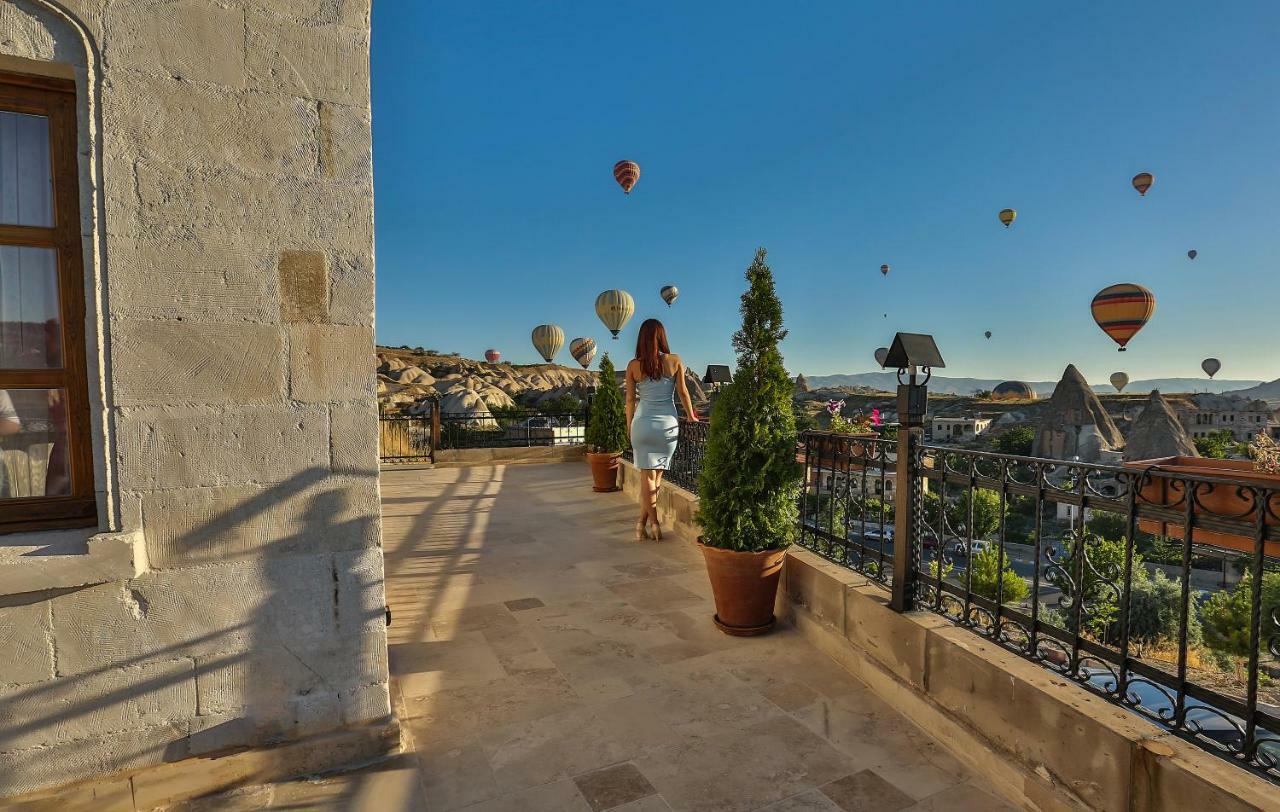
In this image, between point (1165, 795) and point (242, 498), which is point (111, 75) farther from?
point (1165, 795)

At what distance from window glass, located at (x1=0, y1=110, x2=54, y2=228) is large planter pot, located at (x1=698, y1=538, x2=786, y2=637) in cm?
367

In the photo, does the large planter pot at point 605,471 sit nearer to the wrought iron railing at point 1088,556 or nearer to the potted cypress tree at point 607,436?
the potted cypress tree at point 607,436

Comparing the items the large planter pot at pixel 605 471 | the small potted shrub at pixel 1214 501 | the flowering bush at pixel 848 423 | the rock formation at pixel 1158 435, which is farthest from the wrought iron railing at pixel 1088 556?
the rock formation at pixel 1158 435

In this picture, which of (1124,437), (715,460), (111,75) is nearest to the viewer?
(111,75)

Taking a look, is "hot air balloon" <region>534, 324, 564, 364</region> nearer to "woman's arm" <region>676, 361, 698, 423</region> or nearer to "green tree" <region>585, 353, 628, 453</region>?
"green tree" <region>585, 353, 628, 453</region>

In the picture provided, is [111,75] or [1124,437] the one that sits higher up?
[111,75]

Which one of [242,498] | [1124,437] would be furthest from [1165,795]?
[1124,437]

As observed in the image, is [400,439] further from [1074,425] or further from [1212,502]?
[1074,425]

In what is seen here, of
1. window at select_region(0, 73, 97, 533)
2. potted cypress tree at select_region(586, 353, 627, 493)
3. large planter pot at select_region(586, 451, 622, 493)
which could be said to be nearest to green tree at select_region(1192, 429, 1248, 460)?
potted cypress tree at select_region(586, 353, 627, 493)

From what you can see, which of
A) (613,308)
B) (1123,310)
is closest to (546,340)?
(613,308)

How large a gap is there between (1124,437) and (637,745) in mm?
112786

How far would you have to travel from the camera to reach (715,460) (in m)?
4.04

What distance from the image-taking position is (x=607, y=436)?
31.1 feet

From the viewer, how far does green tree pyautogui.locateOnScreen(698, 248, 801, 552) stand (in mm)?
3926
